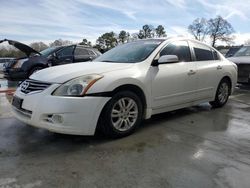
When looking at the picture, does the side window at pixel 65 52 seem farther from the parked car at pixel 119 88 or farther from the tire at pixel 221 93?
the tire at pixel 221 93

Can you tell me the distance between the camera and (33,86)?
4293mm

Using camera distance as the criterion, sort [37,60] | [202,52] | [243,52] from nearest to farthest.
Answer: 1. [202,52]
2. [37,60]
3. [243,52]

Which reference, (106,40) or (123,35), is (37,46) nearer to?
(106,40)

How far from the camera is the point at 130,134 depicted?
181 inches

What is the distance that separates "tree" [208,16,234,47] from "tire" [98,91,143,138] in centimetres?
5770

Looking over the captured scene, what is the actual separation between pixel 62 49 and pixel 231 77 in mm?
7048

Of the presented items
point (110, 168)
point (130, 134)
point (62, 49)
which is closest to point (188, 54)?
point (130, 134)

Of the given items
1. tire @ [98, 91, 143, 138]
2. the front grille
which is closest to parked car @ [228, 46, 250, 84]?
tire @ [98, 91, 143, 138]

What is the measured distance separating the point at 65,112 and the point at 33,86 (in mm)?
753

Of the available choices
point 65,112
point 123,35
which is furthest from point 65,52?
point 123,35

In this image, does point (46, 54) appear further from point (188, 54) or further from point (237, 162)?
point (237, 162)

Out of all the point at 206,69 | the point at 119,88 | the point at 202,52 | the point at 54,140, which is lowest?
the point at 54,140

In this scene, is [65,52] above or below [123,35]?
below

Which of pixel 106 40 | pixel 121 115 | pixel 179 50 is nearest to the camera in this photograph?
pixel 121 115
